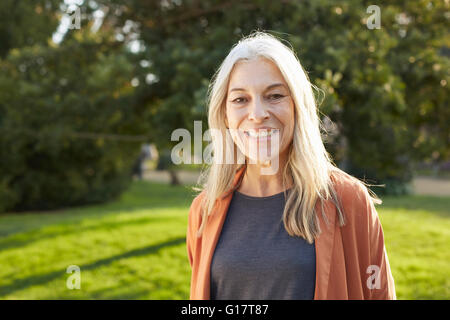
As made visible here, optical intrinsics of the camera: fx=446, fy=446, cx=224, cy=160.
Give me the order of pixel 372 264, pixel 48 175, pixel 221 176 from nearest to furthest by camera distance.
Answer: pixel 372 264
pixel 221 176
pixel 48 175

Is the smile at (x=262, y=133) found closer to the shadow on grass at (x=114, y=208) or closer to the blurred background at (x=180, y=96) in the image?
the blurred background at (x=180, y=96)

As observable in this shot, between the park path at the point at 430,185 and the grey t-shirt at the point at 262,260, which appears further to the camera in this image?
the park path at the point at 430,185

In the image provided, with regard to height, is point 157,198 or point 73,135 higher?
point 73,135

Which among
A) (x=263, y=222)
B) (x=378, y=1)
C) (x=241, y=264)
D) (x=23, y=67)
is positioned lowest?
(x=241, y=264)

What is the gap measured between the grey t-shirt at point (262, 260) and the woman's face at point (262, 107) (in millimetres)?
247

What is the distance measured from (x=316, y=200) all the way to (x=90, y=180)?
15.2 meters

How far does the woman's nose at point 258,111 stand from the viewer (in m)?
1.92

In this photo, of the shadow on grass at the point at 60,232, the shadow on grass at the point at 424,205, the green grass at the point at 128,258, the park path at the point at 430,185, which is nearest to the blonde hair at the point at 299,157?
the green grass at the point at 128,258

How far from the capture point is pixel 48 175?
571 inches

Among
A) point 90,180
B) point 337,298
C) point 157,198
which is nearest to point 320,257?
point 337,298

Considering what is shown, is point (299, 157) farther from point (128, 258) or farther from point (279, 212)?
point (128, 258)

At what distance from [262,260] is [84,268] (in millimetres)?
5333

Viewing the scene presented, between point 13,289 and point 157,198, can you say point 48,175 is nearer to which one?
point 157,198

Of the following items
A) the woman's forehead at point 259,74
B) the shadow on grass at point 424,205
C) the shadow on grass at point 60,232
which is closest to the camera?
the woman's forehead at point 259,74
